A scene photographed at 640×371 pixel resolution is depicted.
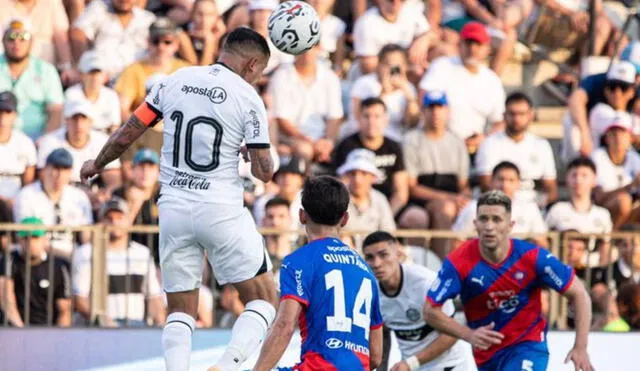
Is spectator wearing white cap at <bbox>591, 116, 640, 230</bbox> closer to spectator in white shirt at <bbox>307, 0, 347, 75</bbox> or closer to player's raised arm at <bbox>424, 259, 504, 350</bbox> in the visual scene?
spectator in white shirt at <bbox>307, 0, 347, 75</bbox>

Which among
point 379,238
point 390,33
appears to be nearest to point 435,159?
point 390,33

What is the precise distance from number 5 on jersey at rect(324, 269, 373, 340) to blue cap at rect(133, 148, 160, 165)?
18.1ft

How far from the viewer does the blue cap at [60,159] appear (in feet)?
43.9

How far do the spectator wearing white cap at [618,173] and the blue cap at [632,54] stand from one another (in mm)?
1027

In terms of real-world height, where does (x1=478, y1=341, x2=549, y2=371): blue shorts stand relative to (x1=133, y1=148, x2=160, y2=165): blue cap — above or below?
below

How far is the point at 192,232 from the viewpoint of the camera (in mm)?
9258

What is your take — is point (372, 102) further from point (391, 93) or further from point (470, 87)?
point (470, 87)

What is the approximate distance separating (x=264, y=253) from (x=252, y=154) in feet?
2.13

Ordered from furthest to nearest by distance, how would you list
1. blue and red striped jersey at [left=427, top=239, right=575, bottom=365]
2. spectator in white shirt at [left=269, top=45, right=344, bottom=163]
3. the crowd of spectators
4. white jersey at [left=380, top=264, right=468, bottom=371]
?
1. spectator in white shirt at [left=269, top=45, right=344, bottom=163]
2. the crowd of spectators
3. white jersey at [left=380, top=264, right=468, bottom=371]
4. blue and red striped jersey at [left=427, top=239, right=575, bottom=365]

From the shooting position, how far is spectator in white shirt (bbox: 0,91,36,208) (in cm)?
1381

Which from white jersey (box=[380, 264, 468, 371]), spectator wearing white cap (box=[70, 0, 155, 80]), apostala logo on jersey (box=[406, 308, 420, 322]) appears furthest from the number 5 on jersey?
spectator wearing white cap (box=[70, 0, 155, 80])

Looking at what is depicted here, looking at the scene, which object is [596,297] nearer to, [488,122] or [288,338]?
[488,122]

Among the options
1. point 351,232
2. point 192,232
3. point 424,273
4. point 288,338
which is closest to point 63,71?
point 351,232

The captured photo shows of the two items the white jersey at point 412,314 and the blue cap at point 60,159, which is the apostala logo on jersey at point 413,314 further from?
the blue cap at point 60,159
